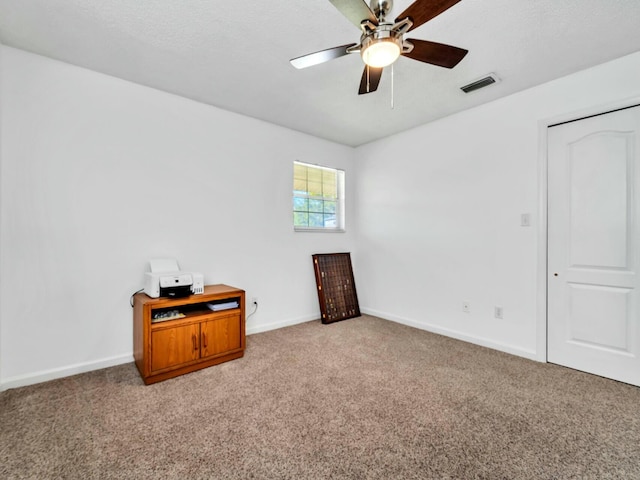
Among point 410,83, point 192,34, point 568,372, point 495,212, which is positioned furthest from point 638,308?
point 192,34

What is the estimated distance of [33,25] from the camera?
192 cm

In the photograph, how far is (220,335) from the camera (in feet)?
8.45

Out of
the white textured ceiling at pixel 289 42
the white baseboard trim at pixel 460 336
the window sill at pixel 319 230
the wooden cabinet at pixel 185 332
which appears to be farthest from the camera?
the window sill at pixel 319 230

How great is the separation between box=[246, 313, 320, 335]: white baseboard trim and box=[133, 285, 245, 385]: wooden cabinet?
2.20ft

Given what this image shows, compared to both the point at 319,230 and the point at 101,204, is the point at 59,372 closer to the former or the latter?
the point at 101,204

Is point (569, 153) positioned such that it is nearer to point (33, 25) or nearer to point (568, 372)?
point (568, 372)

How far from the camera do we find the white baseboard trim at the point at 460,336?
273 cm

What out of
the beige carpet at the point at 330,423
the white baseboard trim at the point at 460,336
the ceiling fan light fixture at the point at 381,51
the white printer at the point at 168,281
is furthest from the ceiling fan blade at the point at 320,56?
the white baseboard trim at the point at 460,336

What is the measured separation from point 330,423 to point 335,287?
92.5 inches

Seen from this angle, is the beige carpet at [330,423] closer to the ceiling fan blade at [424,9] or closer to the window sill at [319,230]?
the window sill at [319,230]

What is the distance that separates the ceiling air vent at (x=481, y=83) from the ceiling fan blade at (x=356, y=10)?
5.31ft

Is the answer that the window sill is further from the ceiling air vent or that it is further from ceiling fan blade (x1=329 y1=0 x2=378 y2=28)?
ceiling fan blade (x1=329 y1=0 x2=378 y2=28)

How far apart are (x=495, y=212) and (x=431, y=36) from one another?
1.82m

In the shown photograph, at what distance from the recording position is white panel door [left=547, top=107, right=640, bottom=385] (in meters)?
2.24
